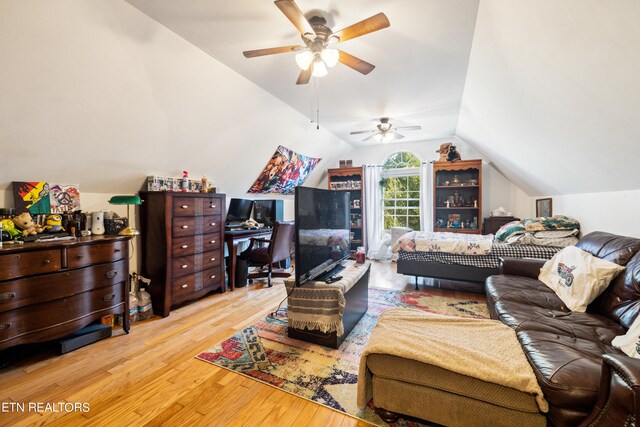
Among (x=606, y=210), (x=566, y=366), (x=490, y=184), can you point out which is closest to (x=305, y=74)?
(x=566, y=366)

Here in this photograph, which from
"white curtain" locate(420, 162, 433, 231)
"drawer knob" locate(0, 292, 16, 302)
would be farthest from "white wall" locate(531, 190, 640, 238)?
"drawer knob" locate(0, 292, 16, 302)

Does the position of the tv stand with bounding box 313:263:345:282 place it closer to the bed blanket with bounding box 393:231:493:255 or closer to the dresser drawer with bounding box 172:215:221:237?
the bed blanket with bounding box 393:231:493:255

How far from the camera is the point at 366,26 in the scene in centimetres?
164

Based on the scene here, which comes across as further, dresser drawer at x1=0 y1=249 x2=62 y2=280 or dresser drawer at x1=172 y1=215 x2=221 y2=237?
dresser drawer at x1=172 y1=215 x2=221 y2=237

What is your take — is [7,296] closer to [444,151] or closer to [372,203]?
[372,203]

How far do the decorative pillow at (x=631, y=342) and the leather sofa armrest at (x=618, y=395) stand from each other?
393 mm

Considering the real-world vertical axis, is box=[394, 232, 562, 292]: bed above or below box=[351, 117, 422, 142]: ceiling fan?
below

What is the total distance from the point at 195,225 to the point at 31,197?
53.3 inches

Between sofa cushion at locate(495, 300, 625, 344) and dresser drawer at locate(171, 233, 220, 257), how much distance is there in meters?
3.06

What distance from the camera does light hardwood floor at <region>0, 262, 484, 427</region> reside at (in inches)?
58.7

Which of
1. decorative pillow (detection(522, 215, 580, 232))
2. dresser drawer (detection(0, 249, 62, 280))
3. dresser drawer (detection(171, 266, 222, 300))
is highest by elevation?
decorative pillow (detection(522, 215, 580, 232))

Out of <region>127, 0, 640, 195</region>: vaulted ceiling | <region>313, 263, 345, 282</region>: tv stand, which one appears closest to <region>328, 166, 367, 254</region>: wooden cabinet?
<region>127, 0, 640, 195</region>: vaulted ceiling

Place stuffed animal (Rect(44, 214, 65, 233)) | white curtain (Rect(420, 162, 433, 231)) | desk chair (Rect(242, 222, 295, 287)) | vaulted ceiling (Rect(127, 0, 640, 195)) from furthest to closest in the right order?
white curtain (Rect(420, 162, 433, 231)) → desk chair (Rect(242, 222, 295, 287)) → stuffed animal (Rect(44, 214, 65, 233)) → vaulted ceiling (Rect(127, 0, 640, 195))

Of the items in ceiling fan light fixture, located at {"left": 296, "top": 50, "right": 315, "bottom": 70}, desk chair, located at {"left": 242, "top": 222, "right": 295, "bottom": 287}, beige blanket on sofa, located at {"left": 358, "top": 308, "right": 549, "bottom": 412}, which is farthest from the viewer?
desk chair, located at {"left": 242, "top": 222, "right": 295, "bottom": 287}
